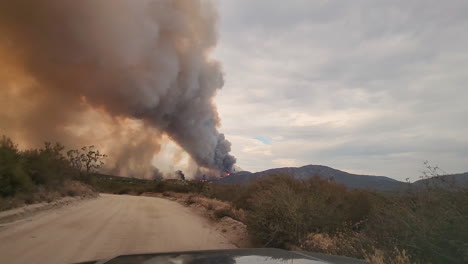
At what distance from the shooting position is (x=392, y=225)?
6812 mm

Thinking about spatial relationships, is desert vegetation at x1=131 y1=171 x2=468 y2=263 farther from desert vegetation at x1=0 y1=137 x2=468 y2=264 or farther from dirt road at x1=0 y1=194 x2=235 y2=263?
dirt road at x1=0 y1=194 x2=235 y2=263

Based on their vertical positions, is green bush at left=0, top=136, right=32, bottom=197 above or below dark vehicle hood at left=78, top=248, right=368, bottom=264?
above

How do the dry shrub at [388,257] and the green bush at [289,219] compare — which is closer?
the dry shrub at [388,257]

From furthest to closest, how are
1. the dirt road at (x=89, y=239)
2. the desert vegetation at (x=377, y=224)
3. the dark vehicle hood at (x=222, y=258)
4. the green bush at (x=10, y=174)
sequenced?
the green bush at (x=10, y=174)
the dirt road at (x=89, y=239)
the desert vegetation at (x=377, y=224)
the dark vehicle hood at (x=222, y=258)

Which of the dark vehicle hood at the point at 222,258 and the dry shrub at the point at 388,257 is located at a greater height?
the dark vehicle hood at the point at 222,258

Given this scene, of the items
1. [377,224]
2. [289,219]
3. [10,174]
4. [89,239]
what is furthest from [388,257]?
[10,174]

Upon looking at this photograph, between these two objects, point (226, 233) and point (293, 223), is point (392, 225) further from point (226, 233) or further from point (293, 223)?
point (226, 233)

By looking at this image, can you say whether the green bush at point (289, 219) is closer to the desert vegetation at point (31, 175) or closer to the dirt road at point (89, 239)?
the dirt road at point (89, 239)

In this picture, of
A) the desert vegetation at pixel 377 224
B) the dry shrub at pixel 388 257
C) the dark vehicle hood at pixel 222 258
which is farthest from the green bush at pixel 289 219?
the dark vehicle hood at pixel 222 258

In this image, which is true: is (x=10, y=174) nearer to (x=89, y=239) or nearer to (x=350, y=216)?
(x=89, y=239)

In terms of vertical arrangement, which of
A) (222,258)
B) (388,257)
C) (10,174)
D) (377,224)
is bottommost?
(388,257)

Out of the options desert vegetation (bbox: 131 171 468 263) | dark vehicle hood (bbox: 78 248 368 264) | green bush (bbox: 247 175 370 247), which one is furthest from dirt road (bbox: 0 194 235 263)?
dark vehicle hood (bbox: 78 248 368 264)

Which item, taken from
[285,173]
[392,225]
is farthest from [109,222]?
[392,225]

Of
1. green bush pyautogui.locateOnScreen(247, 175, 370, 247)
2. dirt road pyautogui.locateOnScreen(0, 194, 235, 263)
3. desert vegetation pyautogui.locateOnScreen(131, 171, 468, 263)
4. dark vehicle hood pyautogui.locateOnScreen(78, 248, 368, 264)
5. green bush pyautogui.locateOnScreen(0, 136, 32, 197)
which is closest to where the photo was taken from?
dark vehicle hood pyautogui.locateOnScreen(78, 248, 368, 264)
